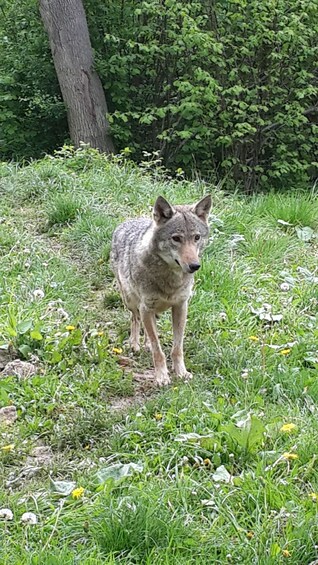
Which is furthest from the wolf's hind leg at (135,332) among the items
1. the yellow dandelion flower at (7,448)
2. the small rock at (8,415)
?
the yellow dandelion flower at (7,448)

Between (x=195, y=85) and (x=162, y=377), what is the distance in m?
7.85

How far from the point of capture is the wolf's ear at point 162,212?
4672mm

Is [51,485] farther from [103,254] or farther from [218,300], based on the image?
[103,254]

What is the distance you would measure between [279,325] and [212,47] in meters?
6.71

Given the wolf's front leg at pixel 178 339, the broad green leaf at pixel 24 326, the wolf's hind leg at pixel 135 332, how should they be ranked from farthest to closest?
the wolf's hind leg at pixel 135 332 → the broad green leaf at pixel 24 326 → the wolf's front leg at pixel 178 339

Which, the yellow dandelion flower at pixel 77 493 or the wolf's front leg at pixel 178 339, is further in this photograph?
the wolf's front leg at pixel 178 339

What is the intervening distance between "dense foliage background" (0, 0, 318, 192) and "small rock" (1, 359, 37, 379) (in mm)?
7150

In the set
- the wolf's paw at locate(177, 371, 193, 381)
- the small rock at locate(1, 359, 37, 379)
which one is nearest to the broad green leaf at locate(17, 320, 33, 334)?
the small rock at locate(1, 359, 37, 379)

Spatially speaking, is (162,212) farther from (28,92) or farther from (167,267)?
(28,92)

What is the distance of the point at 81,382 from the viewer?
4422 millimetres

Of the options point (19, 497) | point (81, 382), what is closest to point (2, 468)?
point (19, 497)

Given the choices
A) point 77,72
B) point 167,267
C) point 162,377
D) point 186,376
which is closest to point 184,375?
point 186,376

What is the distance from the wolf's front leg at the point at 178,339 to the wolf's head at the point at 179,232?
1.19 ft

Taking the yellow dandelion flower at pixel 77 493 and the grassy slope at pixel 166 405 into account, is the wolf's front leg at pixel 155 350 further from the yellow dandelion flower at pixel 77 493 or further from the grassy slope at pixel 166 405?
the yellow dandelion flower at pixel 77 493
